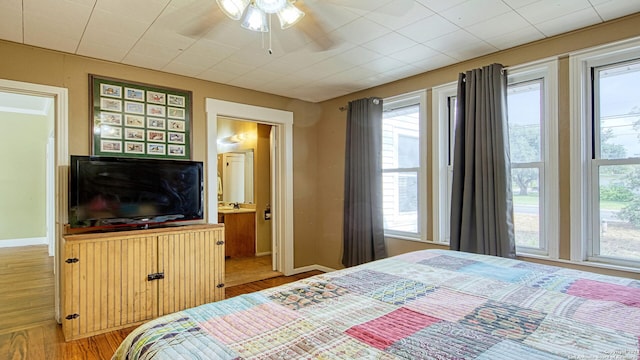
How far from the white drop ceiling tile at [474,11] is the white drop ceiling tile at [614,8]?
566 mm

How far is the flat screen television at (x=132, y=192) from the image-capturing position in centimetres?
279

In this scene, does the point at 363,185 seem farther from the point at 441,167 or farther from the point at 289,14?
the point at 289,14

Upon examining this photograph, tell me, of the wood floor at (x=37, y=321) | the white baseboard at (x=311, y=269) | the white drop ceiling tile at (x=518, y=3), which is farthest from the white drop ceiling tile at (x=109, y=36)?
the white baseboard at (x=311, y=269)

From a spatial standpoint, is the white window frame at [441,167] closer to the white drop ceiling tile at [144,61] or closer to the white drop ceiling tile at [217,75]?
the white drop ceiling tile at [217,75]

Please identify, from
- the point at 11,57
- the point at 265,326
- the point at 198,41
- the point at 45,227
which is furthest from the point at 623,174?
the point at 45,227

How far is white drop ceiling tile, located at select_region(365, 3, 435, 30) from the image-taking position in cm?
219

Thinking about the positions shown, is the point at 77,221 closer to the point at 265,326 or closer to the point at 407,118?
the point at 265,326

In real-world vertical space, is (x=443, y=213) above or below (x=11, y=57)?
below

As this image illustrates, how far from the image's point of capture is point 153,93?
11.0ft

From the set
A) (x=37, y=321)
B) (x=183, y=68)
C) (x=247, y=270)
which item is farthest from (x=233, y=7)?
Answer: (x=247, y=270)

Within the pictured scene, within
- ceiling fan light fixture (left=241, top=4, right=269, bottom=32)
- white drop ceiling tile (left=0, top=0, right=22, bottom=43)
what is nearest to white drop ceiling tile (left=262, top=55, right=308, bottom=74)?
ceiling fan light fixture (left=241, top=4, right=269, bottom=32)

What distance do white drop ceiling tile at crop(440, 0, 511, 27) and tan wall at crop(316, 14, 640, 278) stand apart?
2.38ft

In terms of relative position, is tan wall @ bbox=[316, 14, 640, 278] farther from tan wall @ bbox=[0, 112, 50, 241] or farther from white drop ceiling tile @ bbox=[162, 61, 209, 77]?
tan wall @ bbox=[0, 112, 50, 241]

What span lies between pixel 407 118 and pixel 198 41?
2278mm
